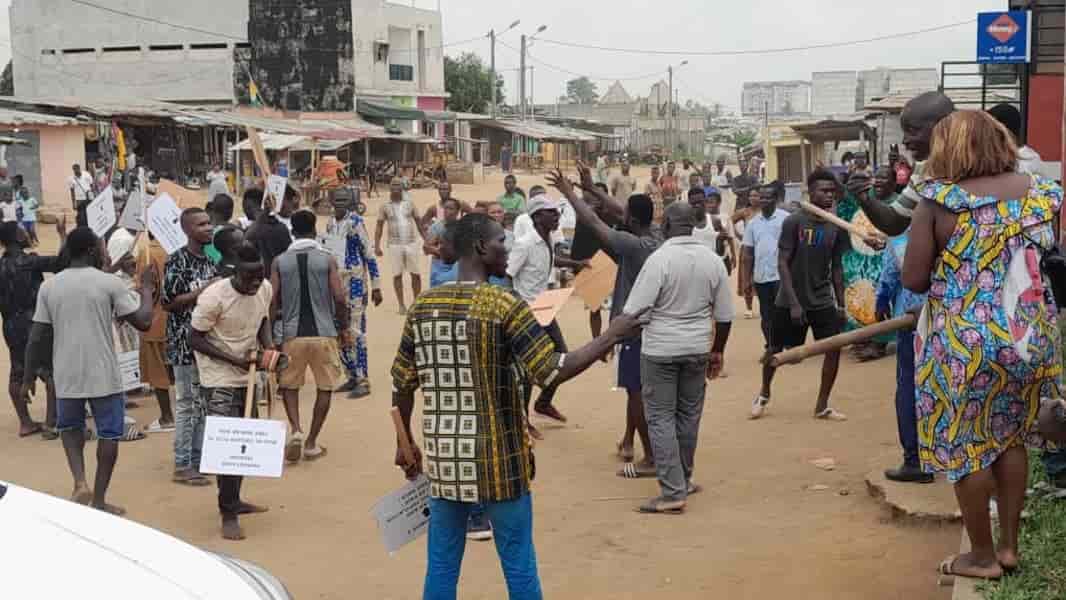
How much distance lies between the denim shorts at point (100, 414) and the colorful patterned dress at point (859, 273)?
6413 millimetres

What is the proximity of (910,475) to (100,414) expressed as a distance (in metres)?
4.69

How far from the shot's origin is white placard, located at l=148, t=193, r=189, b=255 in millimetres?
8359

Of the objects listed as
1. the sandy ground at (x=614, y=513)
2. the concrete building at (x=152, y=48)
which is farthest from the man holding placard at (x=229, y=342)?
the concrete building at (x=152, y=48)

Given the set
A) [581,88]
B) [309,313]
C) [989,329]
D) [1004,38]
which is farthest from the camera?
[581,88]

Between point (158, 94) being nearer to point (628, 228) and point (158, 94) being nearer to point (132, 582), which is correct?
point (628, 228)

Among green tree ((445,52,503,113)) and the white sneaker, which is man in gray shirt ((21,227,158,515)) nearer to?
the white sneaker

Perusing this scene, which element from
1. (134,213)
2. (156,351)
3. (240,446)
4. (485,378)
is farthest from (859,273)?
(485,378)

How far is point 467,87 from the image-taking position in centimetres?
7538

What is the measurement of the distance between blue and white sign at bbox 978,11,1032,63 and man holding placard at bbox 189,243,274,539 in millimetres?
14521

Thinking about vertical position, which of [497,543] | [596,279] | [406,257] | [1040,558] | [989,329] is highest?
[989,329]

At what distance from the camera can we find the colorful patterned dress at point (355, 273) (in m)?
11.1

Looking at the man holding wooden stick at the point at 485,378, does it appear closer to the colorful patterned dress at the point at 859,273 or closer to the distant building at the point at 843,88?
the colorful patterned dress at the point at 859,273

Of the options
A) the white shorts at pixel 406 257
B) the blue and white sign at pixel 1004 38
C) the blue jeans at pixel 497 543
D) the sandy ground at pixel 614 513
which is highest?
the blue and white sign at pixel 1004 38

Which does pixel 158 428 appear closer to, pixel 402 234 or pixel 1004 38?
pixel 402 234
